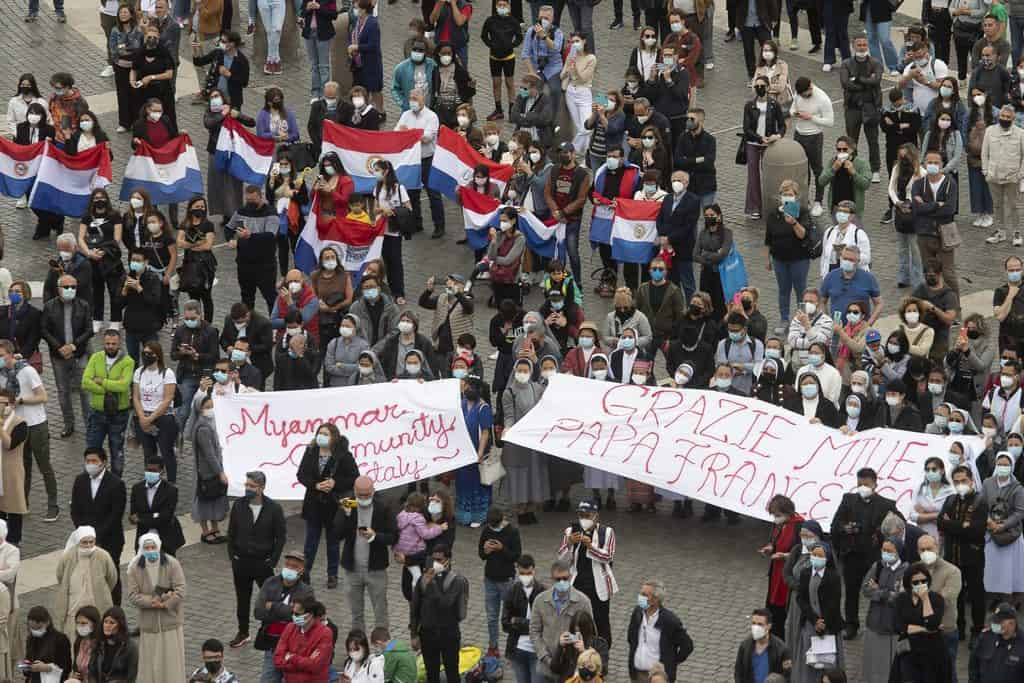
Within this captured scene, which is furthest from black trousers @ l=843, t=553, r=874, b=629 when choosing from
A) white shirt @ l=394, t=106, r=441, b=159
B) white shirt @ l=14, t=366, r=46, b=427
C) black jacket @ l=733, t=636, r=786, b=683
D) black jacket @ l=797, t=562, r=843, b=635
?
white shirt @ l=394, t=106, r=441, b=159

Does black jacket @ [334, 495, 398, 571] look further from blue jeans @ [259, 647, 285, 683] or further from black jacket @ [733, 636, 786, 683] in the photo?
black jacket @ [733, 636, 786, 683]

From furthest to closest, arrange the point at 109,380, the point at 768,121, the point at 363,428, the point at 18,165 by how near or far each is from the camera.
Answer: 1. the point at 768,121
2. the point at 18,165
3. the point at 109,380
4. the point at 363,428

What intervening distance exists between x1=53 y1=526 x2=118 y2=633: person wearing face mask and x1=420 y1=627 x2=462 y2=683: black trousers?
285 cm

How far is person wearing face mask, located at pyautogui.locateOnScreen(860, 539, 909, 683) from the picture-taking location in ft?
74.1

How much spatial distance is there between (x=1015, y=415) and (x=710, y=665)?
4.16 meters

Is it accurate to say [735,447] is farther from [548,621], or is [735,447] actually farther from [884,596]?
[548,621]

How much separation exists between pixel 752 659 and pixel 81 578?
5.95 m

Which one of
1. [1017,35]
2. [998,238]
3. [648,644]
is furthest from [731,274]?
[1017,35]

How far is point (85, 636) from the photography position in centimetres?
2230

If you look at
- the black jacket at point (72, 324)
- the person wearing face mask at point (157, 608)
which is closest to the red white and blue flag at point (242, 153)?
the black jacket at point (72, 324)

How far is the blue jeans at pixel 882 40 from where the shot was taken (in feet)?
119

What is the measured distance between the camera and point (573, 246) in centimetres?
3047

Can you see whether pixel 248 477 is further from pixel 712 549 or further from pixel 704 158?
pixel 704 158

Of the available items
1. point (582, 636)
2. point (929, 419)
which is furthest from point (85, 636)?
point (929, 419)
